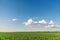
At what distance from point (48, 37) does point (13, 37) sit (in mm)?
848

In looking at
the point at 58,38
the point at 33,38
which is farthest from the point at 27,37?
the point at 58,38

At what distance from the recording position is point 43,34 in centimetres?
469

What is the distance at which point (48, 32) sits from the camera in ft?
14.8

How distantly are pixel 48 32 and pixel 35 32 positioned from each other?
1.06 ft

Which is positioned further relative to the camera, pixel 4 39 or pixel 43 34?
pixel 43 34

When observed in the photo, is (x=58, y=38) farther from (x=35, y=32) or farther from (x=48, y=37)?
(x=35, y=32)

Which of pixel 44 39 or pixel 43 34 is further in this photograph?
pixel 43 34

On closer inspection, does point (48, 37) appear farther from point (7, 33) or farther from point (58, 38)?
point (7, 33)

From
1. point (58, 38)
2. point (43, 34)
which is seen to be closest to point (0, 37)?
point (43, 34)

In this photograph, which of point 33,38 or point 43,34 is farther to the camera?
point 43,34

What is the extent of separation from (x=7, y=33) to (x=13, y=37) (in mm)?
191

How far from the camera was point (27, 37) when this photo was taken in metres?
4.39

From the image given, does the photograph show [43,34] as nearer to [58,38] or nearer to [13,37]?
[58,38]

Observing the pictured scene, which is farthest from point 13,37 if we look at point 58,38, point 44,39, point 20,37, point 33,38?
point 58,38
